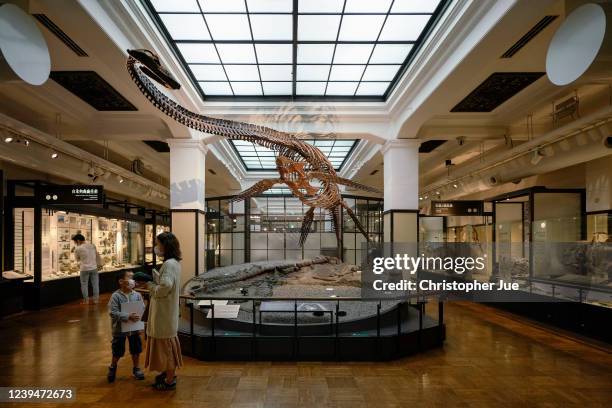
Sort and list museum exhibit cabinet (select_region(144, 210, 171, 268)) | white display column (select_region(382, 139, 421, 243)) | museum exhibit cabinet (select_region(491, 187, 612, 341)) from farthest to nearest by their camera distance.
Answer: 1. museum exhibit cabinet (select_region(144, 210, 171, 268))
2. white display column (select_region(382, 139, 421, 243))
3. museum exhibit cabinet (select_region(491, 187, 612, 341))

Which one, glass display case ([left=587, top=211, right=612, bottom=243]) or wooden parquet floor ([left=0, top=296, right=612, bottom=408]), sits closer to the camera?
wooden parquet floor ([left=0, top=296, right=612, bottom=408])

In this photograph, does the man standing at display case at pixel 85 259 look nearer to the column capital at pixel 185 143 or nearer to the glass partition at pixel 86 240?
the glass partition at pixel 86 240

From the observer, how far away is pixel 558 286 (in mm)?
7137

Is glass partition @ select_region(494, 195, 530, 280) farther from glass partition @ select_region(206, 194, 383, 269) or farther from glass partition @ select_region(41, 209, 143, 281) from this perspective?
glass partition @ select_region(41, 209, 143, 281)

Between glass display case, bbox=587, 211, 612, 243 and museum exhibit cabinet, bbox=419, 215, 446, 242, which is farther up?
glass display case, bbox=587, 211, 612, 243

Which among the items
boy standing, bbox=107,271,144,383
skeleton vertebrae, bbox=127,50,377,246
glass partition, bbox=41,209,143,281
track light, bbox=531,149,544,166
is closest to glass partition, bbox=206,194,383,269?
glass partition, bbox=41,209,143,281

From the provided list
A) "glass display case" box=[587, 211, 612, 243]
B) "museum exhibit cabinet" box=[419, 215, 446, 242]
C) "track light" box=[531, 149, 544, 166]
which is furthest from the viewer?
"museum exhibit cabinet" box=[419, 215, 446, 242]

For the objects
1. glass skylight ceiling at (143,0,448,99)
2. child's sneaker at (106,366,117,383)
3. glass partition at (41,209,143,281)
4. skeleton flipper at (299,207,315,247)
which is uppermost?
glass skylight ceiling at (143,0,448,99)

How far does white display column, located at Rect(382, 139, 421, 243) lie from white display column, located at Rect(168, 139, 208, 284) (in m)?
4.25

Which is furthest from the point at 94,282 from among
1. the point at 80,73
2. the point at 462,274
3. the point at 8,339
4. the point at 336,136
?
the point at 462,274

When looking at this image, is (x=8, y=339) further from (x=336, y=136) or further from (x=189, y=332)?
(x=336, y=136)

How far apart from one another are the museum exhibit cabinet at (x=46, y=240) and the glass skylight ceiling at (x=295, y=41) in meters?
5.02

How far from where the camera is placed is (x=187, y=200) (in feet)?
28.6

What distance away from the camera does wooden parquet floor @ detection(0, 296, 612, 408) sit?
13.3 feet
